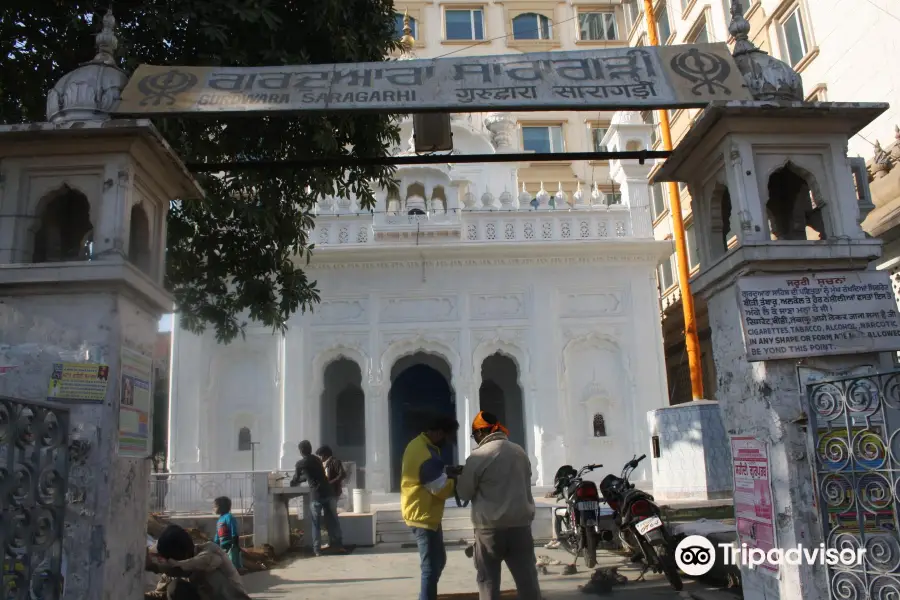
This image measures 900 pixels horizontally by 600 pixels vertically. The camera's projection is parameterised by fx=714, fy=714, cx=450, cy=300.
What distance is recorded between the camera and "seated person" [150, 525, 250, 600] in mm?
4480

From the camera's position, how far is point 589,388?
54.6 ft

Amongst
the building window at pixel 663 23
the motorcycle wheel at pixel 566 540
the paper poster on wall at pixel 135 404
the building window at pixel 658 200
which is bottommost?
the motorcycle wheel at pixel 566 540

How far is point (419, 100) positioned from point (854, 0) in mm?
11956

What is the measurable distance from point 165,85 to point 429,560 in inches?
152

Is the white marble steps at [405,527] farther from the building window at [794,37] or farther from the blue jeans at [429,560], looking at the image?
the building window at [794,37]

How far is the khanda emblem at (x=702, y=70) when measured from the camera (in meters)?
4.63

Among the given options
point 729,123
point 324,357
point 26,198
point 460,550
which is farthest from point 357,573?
point 324,357

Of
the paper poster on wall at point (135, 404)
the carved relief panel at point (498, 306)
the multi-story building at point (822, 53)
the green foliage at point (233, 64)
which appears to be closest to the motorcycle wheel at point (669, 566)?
the paper poster on wall at point (135, 404)

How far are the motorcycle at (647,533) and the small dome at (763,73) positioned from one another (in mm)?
3862

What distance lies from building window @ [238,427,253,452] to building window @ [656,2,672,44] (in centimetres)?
1781

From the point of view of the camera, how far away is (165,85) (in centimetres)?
475

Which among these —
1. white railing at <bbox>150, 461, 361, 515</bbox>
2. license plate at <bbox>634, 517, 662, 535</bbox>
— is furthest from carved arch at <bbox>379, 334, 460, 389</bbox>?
license plate at <bbox>634, 517, 662, 535</bbox>

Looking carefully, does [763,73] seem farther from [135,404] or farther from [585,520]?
[585,520]

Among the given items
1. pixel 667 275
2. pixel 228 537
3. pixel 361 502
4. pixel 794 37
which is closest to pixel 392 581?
pixel 228 537
